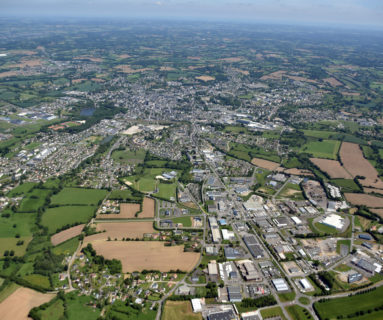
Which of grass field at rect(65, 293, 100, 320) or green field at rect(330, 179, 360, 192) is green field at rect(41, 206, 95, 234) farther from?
green field at rect(330, 179, 360, 192)

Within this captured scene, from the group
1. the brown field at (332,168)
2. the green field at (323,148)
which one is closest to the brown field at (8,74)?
the green field at (323,148)

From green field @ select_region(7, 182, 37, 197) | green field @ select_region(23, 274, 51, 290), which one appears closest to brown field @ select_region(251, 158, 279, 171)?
green field @ select_region(23, 274, 51, 290)

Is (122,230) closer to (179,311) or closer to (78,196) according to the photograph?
(78,196)

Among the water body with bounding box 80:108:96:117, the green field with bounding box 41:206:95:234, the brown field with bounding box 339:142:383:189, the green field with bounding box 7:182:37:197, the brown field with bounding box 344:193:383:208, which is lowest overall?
the water body with bounding box 80:108:96:117

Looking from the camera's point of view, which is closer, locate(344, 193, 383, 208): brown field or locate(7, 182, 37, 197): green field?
locate(344, 193, 383, 208): brown field

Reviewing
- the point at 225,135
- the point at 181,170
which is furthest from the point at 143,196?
the point at 225,135

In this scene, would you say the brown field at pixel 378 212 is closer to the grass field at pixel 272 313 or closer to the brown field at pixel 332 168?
the brown field at pixel 332 168

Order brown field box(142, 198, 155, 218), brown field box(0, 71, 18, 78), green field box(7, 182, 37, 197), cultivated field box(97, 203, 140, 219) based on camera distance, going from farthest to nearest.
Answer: brown field box(0, 71, 18, 78), green field box(7, 182, 37, 197), brown field box(142, 198, 155, 218), cultivated field box(97, 203, 140, 219)

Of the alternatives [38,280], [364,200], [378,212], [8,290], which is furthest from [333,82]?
[8,290]
